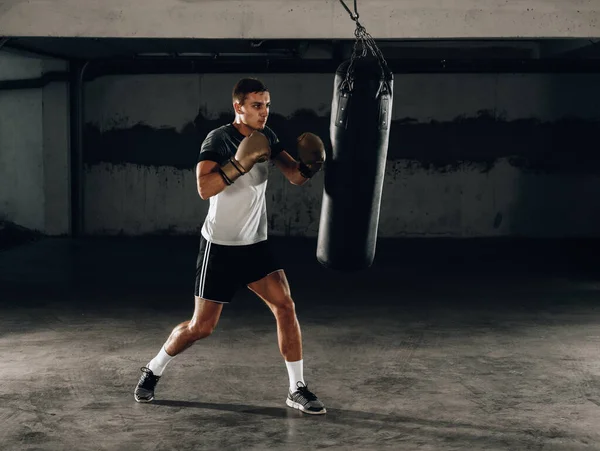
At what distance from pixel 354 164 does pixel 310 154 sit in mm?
580

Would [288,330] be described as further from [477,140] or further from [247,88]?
[477,140]

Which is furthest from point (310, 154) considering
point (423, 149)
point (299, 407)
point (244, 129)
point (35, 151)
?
point (35, 151)

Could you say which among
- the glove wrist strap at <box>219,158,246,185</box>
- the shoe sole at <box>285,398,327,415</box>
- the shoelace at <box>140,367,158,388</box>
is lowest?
the shoe sole at <box>285,398,327,415</box>

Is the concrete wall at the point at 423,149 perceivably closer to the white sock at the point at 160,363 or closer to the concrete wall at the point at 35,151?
the concrete wall at the point at 35,151

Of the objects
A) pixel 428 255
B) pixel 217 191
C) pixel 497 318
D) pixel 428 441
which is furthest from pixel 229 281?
pixel 428 255

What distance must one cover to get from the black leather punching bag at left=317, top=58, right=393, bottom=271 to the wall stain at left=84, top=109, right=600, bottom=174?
637 centimetres

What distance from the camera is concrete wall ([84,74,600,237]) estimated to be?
420 inches

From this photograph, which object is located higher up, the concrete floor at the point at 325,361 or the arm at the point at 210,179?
the arm at the point at 210,179

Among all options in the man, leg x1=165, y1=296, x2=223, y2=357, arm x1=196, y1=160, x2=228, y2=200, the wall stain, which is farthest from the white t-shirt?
the wall stain

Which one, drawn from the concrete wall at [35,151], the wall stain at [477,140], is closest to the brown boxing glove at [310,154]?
the wall stain at [477,140]

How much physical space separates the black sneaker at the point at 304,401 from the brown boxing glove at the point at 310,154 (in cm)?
98

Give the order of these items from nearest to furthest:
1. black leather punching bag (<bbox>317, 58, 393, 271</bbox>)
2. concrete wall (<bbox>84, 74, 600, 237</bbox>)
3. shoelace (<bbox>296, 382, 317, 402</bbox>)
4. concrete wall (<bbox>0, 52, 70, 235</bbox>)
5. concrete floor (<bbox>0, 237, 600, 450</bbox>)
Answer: concrete floor (<bbox>0, 237, 600, 450</bbox>), shoelace (<bbox>296, 382, 317, 402</bbox>), black leather punching bag (<bbox>317, 58, 393, 271</bbox>), concrete wall (<bbox>0, 52, 70, 235</bbox>), concrete wall (<bbox>84, 74, 600, 237</bbox>)

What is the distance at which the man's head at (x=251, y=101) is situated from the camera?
3639mm

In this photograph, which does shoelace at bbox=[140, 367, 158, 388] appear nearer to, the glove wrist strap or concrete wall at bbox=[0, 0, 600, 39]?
the glove wrist strap
